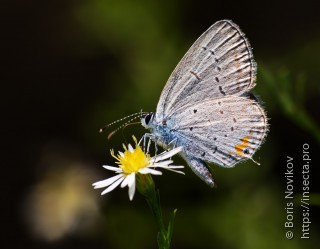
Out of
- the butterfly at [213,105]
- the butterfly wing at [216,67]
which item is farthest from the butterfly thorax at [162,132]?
the butterfly wing at [216,67]

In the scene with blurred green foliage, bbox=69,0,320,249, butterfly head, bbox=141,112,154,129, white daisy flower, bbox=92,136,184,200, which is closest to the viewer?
white daisy flower, bbox=92,136,184,200

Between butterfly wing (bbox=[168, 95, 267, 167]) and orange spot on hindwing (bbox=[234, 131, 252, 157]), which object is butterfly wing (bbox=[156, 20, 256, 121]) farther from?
orange spot on hindwing (bbox=[234, 131, 252, 157])

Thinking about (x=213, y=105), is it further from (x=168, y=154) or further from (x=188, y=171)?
(x=188, y=171)

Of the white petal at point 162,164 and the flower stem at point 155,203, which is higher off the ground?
the white petal at point 162,164

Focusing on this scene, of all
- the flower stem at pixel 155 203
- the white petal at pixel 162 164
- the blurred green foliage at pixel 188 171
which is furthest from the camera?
the blurred green foliage at pixel 188 171

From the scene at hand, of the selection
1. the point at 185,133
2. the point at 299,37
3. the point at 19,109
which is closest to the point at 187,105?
the point at 185,133

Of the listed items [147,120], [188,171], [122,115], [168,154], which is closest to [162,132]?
[147,120]

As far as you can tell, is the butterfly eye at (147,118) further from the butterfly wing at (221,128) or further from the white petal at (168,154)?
the white petal at (168,154)

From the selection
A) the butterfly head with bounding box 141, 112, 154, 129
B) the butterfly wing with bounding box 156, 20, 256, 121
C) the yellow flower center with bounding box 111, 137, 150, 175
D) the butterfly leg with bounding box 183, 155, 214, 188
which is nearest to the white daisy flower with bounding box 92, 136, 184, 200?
the yellow flower center with bounding box 111, 137, 150, 175
